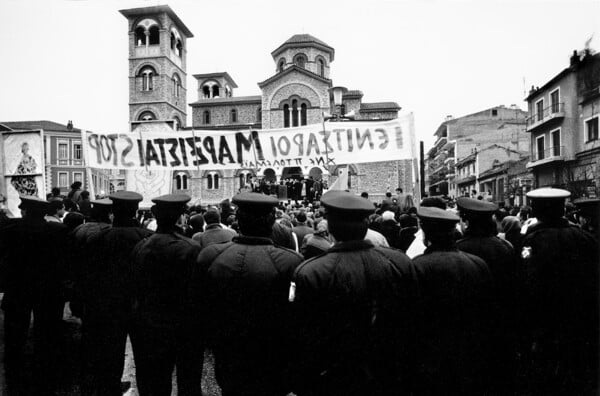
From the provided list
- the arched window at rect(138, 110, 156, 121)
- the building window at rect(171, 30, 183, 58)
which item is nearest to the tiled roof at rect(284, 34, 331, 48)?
the building window at rect(171, 30, 183, 58)

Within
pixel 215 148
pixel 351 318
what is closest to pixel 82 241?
pixel 215 148

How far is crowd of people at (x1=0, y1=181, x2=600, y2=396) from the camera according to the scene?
7.54ft

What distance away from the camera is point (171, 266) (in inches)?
124

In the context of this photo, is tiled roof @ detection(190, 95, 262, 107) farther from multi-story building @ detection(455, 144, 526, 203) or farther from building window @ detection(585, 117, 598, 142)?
building window @ detection(585, 117, 598, 142)

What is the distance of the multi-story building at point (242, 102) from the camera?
35.6 m

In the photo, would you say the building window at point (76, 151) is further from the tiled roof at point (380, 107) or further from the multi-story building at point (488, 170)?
the multi-story building at point (488, 170)

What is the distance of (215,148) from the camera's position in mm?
6621

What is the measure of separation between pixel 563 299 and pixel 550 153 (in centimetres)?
2914

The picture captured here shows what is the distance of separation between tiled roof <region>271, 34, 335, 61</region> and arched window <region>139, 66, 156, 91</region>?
40.8ft

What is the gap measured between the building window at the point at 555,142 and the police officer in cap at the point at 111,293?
29318mm

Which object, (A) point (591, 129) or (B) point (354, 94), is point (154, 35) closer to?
(B) point (354, 94)

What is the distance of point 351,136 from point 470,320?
4069 millimetres

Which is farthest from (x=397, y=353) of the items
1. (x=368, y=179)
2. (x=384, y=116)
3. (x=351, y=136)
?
(x=384, y=116)

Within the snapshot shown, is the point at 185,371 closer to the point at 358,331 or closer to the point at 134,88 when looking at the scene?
the point at 358,331
